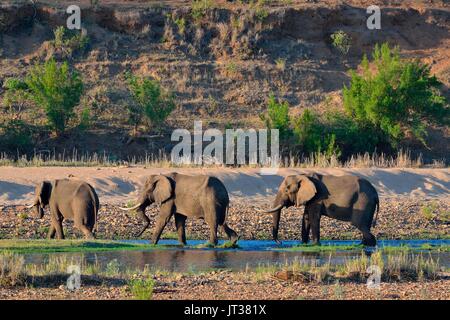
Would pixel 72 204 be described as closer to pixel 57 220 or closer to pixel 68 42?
pixel 57 220

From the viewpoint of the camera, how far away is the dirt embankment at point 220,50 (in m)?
45.8

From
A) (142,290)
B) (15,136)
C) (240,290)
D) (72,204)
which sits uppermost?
(142,290)

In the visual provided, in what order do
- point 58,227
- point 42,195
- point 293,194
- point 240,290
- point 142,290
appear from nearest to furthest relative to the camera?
point 142,290 < point 240,290 < point 58,227 < point 293,194 < point 42,195

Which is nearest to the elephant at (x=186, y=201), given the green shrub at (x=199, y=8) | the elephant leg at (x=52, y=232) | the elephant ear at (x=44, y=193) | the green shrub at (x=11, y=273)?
the elephant leg at (x=52, y=232)

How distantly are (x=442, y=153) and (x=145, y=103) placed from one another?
11.8 metres

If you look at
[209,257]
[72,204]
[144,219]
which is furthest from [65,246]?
[144,219]

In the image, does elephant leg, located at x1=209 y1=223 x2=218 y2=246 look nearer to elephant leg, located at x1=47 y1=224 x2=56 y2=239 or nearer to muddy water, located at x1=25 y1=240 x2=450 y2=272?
muddy water, located at x1=25 y1=240 x2=450 y2=272

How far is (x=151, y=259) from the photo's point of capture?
21.1 metres

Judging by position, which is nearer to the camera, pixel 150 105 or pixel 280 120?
pixel 280 120

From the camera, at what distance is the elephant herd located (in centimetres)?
2391

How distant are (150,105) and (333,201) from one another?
→ 709 inches

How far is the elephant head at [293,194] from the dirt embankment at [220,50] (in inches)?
695

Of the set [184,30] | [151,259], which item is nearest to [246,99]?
[184,30]

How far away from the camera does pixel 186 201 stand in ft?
79.3
